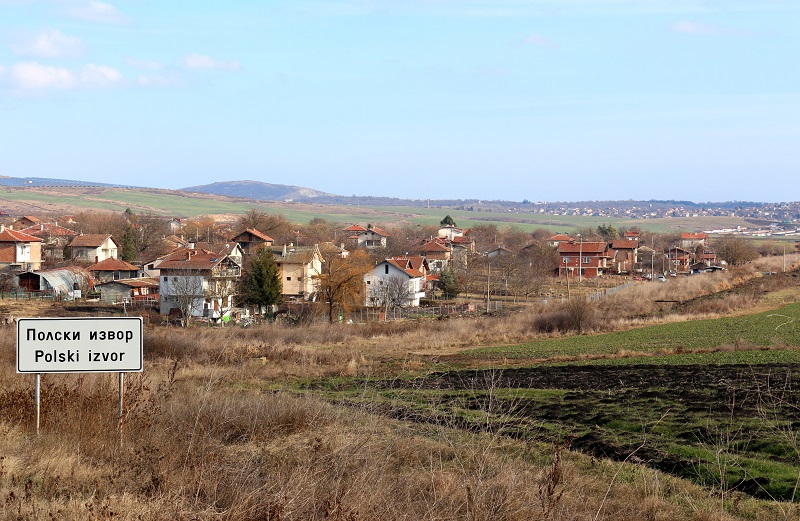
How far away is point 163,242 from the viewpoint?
99.6 m

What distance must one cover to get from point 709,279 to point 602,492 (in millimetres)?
65166

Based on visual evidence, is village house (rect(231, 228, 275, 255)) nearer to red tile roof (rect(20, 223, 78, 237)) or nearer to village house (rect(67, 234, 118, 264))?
village house (rect(67, 234, 118, 264))

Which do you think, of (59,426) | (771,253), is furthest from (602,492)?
(771,253)

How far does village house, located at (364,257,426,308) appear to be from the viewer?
63125 millimetres

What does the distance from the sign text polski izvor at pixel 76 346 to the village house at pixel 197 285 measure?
46838 mm

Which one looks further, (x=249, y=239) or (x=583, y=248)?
(x=583, y=248)

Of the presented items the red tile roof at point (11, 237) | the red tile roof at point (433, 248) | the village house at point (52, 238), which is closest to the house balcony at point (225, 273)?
the red tile roof at point (11, 237)

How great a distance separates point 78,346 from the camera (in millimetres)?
8273

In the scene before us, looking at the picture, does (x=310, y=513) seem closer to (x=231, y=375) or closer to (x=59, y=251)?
(x=231, y=375)

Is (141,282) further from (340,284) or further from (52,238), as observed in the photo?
(52,238)

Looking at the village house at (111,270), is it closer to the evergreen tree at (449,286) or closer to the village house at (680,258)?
the evergreen tree at (449,286)

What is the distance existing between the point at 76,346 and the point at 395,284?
55.2 metres

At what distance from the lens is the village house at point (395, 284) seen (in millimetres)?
63125

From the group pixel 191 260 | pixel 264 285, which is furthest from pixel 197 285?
pixel 264 285
